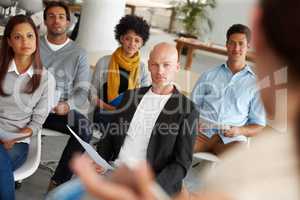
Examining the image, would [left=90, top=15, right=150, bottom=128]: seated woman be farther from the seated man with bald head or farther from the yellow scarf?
the seated man with bald head

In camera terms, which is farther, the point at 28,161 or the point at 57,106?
the point at 57,106

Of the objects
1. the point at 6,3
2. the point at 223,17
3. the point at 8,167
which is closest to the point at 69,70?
the point at 8,167

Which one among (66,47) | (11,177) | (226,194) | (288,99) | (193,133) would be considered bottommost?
(11,177)

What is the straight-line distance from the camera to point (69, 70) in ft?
10.7

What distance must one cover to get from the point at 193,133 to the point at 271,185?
5.52ft

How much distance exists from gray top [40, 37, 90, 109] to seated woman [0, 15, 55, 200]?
0.41m

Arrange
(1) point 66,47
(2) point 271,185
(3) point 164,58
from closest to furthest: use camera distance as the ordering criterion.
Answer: (2) point 271,185
(3) point 164,58
(1) point 66,47

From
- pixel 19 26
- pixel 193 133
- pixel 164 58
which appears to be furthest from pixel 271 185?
pixel 19 26

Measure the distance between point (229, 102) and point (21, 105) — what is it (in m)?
1.46

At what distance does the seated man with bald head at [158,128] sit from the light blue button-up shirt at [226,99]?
2.45 ft

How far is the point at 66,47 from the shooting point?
10.9 ft

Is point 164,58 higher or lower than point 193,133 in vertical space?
higher

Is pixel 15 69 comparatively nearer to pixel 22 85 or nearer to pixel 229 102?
pixel 22 85

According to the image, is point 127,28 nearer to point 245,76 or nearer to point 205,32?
point 245,76
